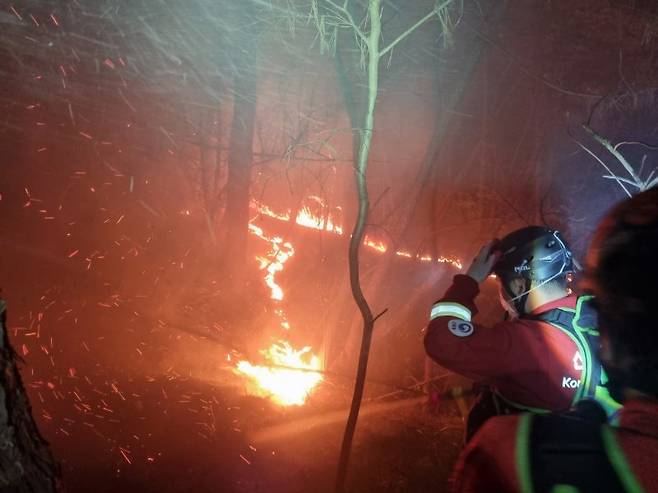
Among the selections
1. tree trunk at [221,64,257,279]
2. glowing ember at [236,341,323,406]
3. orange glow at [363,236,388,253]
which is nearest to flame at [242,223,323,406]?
glowing ember at [236,341,323,406]

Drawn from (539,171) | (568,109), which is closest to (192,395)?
(539,171)

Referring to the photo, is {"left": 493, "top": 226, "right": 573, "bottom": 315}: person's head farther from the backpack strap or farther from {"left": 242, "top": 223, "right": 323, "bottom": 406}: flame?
{"left": 242, "top": 223, "right": 323, "bottom": 406}: flame

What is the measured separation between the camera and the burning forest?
6.21m

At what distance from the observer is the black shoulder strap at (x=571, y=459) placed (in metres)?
0.77

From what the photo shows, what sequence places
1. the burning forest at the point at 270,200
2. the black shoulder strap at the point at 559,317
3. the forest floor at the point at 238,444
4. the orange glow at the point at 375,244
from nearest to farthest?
the black shoulder strap at the point at 559,317, the forest floor at the point at 238,444, the burning forest at the point at 270,200, the orange glow at the point at 375,244

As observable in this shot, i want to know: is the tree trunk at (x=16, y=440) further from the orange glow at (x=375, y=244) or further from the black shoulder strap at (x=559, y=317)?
the orange glow at (x=375, y=244)

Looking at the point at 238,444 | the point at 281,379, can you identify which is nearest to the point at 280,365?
the point at 281,379

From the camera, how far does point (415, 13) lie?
6969 millimetres

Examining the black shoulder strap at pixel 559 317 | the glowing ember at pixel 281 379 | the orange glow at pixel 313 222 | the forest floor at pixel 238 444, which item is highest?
the black shoulder strap at pixel 559 317

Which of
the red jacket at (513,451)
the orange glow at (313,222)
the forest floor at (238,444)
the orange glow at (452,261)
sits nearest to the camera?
the red jacket at (513,451)

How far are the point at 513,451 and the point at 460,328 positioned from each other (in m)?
1.59

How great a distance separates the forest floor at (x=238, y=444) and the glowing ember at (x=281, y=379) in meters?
0.32

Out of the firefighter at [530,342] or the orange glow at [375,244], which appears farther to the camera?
the orange glow at [375,244]

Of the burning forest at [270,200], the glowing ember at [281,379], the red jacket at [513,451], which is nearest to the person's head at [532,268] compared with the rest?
the red jacket at [513,451]
